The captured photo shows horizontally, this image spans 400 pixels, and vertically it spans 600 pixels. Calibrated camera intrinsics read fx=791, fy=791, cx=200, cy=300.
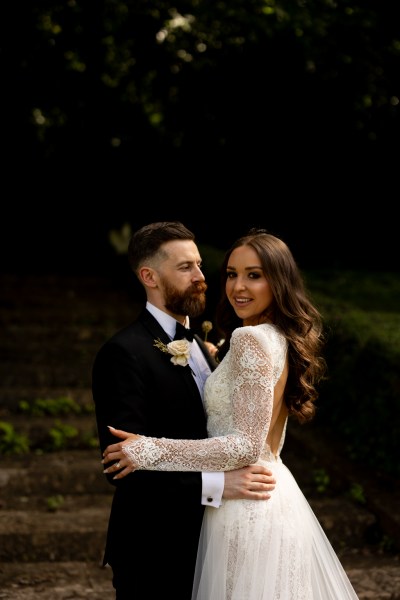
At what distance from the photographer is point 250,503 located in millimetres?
3059

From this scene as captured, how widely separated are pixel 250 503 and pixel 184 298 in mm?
849

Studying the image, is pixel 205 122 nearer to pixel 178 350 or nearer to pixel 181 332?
pixel 181 332

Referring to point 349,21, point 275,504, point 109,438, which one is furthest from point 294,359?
point 349,21

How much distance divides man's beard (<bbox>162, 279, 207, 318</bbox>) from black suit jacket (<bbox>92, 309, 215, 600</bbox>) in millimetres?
142

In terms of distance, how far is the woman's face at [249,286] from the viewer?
3.13m

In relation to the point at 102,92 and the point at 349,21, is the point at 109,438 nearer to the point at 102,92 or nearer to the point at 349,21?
the point at 349,21

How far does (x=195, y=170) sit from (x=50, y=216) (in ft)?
12.0

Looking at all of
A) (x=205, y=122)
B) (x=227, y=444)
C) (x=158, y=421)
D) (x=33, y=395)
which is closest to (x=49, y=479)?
(x=33, y=395)

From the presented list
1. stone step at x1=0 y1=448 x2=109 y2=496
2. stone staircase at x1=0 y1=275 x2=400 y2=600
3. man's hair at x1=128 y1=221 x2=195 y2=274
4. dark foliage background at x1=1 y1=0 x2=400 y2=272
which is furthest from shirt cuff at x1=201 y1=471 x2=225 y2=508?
dark foliage background at x1=1 y1=0 x2=400 y2=272

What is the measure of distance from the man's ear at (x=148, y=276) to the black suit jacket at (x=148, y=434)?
0.66 ft

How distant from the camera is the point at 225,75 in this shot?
1271 cm

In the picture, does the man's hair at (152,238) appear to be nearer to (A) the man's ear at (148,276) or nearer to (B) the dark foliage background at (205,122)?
(A) the man's ear at (148,276)

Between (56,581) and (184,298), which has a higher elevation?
(184,298)

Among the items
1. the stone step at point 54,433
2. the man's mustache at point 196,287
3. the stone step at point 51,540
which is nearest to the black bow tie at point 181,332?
the man's mustache at point 196,287
